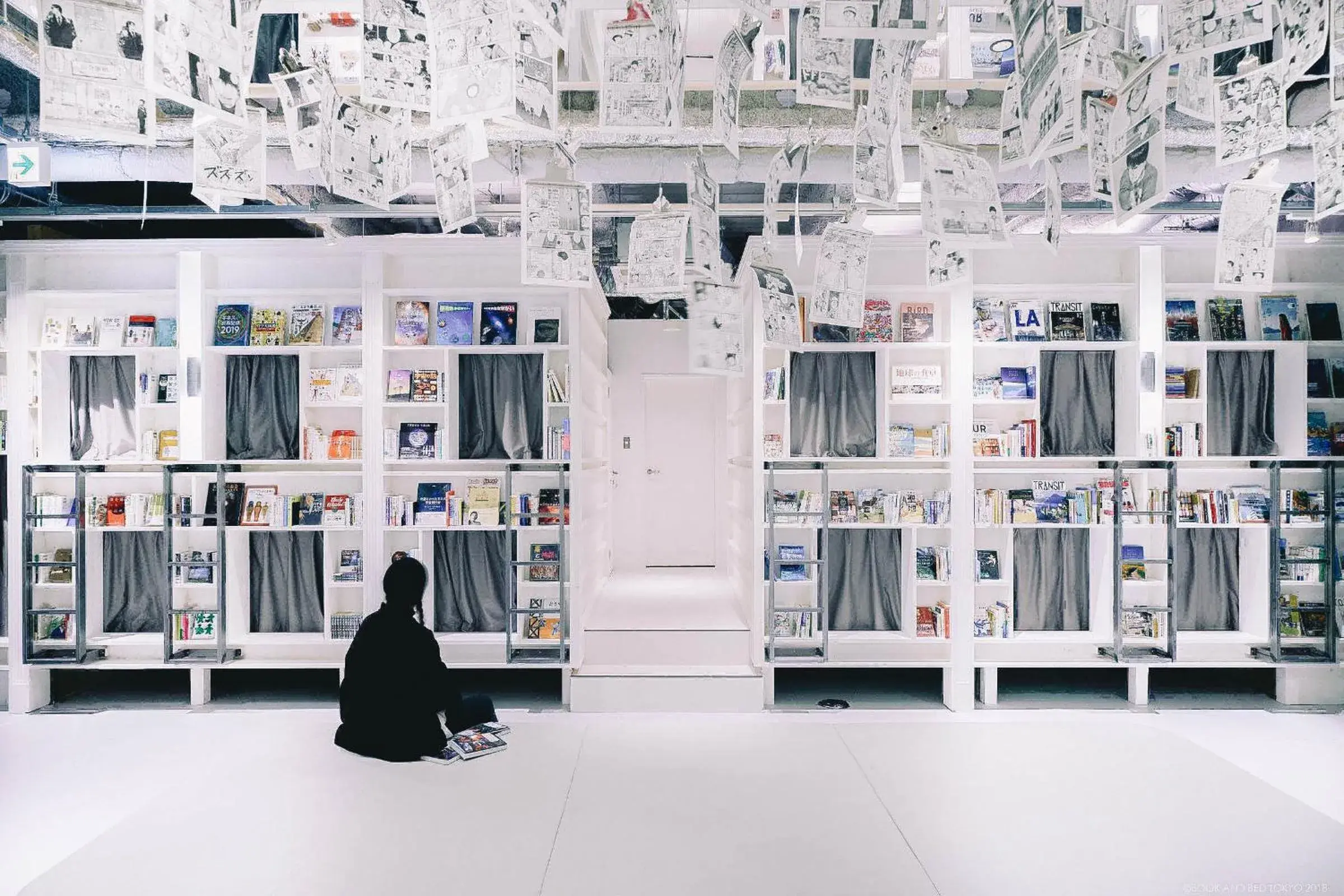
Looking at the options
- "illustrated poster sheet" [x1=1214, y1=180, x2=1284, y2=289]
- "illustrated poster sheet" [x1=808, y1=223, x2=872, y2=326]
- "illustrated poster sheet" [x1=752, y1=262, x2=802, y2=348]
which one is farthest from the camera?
"illustrated poster sheet" [x1=752, y1=262, x2=802, y2=348]

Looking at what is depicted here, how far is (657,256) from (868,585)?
344 centimetres

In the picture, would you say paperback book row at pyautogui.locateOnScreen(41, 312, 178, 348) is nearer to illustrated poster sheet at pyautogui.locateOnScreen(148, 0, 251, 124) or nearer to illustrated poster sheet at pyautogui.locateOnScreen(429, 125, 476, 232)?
illustrated poster sheet at pyautogui.locateOnScreen(429, 125, 476, 232)

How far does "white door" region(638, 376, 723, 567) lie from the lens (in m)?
8.99

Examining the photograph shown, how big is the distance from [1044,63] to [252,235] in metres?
6.04

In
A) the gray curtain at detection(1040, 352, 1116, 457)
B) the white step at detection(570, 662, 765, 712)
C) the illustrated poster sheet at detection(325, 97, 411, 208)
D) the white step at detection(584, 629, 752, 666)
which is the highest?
the illustrated poster sheet at detection(325, 97, 411, 208)

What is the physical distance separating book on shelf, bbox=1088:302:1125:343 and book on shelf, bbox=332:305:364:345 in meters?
5.09

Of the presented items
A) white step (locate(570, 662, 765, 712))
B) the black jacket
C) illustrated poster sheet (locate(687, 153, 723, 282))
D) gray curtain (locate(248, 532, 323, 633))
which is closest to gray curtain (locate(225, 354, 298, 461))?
gray curtain (locate(248, 532, 323, 633))

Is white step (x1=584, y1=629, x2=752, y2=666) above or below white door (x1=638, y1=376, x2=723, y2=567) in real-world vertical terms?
below

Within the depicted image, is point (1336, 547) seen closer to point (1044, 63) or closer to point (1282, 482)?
point (1282, 482)

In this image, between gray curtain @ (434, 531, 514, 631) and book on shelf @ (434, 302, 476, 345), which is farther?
gray curtain @ (434, 531, 514, 631)

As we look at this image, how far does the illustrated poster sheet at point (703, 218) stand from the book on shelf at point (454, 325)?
9.05 feet

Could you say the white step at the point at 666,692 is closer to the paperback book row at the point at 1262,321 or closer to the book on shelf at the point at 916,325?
the book on shelf at the point at 916,325

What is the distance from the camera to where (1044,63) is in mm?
2158

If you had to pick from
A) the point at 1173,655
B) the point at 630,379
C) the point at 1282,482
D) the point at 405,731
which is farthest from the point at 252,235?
the point at 1282,482
